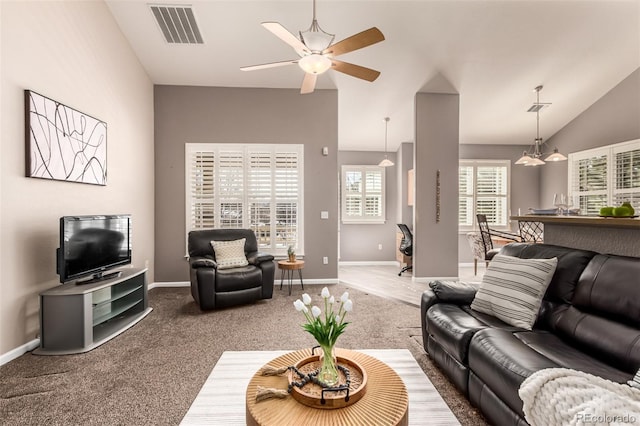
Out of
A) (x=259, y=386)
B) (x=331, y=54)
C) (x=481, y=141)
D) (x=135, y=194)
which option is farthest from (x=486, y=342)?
(x=481, y=141)

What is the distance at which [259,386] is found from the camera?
142cm

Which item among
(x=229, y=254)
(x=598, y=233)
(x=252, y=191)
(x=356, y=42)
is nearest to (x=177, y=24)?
(x=252, y=191)

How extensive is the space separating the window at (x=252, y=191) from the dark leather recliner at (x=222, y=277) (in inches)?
27.5

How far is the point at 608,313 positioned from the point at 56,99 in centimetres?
481

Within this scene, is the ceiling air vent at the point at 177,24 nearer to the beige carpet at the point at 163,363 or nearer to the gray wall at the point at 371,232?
the beige carpet at the point at 163,363

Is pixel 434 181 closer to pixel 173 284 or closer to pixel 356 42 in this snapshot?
pixel 356 42

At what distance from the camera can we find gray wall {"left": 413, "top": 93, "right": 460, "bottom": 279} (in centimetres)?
496

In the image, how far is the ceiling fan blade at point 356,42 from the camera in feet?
7.50

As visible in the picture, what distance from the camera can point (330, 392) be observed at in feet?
4.41

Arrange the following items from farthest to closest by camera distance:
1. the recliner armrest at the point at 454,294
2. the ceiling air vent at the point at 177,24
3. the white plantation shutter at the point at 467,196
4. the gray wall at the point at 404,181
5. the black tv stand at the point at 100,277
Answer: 1. the white plantation shutter at the point at 467,196
2. the gray wall at the point at 404,181
3. the ceiling air vent at the point at 177,24
4. the black tv stand at the point at 100,277
5. the recliner armrest at the point at 454,294

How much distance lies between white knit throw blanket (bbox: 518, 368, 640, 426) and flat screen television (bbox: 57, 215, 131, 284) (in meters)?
3.51

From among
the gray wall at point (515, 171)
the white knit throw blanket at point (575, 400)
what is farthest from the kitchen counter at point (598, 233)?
the gray wall at point (515, 171)

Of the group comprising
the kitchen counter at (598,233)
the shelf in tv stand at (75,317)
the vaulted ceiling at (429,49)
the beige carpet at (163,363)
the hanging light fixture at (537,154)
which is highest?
the vaulted ceiling at (429,49)

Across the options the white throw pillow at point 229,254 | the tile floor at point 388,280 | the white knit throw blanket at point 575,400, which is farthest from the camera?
the tile floor at point 388,280
